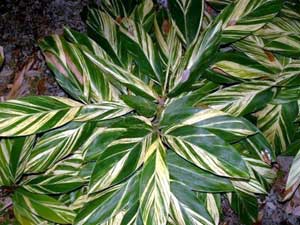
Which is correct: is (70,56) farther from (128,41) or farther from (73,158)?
(73,158)

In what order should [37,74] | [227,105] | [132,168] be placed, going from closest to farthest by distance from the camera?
[132,168] → [227,105] → [37,74]

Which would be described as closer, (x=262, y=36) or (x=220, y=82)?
(x=220, y=82)

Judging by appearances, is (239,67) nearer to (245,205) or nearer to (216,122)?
(216,122)

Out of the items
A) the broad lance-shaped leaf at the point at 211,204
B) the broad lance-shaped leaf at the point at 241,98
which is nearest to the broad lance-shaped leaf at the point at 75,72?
the broad lance-shaped leaf at the point at 241,98

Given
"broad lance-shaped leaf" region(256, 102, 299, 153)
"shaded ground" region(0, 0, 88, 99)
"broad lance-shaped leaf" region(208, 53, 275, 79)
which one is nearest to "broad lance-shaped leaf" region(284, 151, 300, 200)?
"broad lance-shaped leaf" region(256, 102, 299, 153)

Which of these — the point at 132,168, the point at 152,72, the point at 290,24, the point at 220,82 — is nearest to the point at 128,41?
the point at 152,72

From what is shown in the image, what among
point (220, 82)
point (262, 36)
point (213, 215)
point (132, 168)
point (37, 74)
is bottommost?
point (213, 215)

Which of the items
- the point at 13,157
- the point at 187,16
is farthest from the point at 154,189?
the point at 187,16
